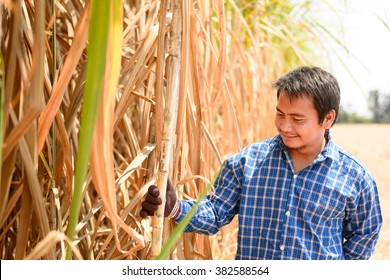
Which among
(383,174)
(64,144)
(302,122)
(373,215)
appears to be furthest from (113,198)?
(383,174)

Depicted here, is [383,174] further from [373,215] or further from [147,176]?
[147,176]

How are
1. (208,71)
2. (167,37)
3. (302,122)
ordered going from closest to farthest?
(167,37), (302,122), (208,71)

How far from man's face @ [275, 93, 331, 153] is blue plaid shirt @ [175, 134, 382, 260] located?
0.18 feet

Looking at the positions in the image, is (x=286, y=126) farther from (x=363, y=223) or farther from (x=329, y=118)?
(x=363, y=223)

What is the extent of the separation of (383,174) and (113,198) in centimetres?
384

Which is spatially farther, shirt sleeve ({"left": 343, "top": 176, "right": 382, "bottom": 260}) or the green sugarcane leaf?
shirt sleeve ({"left": 343, "top": 176, "right": 382, "bottom": 260})

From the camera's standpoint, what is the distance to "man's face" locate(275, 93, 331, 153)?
43.7 inches

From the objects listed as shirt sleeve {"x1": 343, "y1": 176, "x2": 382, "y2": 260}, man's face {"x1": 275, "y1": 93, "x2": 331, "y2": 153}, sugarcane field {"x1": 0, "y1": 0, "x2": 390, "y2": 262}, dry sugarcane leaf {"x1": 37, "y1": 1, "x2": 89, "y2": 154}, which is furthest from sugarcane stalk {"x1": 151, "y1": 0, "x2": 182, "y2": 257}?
shirt sleeve {"x1": 343, "y1": 176, "x2": 382, "y2": 260}

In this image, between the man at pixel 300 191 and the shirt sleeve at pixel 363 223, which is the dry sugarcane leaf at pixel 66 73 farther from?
the shirt sleeve at pixel 363 223

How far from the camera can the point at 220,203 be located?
1.20 meters

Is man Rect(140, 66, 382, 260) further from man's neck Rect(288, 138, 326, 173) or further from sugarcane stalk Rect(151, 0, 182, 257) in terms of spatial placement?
sugarcane stalk Rect(151, 0, 182, 257)

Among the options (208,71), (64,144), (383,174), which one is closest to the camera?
(64,144)

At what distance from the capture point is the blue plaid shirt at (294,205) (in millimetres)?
1140
